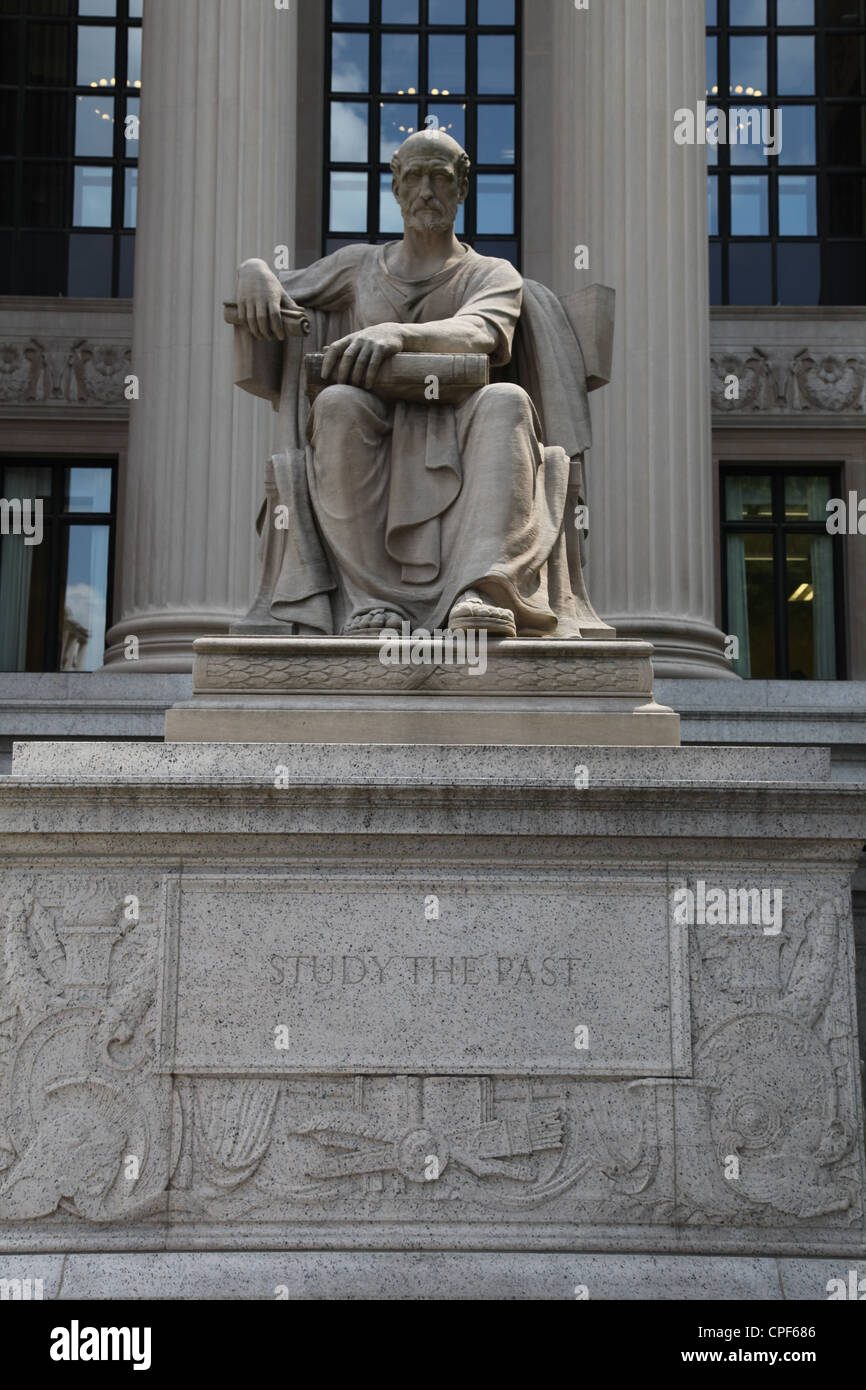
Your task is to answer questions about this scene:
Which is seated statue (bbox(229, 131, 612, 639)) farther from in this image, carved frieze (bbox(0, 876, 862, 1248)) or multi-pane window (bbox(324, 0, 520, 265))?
multi-pane window (bbox(324, 0, 520, 265))

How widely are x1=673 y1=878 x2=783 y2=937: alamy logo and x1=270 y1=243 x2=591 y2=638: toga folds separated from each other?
4.95 ft

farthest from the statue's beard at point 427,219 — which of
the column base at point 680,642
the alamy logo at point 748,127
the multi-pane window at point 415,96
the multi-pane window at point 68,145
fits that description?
the alamy logo at point 748,127

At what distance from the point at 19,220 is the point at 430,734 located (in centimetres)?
1609

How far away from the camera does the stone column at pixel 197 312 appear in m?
14.5

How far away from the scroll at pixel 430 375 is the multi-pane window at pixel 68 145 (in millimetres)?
13807

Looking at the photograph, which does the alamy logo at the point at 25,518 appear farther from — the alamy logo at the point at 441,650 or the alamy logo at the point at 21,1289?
the alamy logo at the point at 21,1289

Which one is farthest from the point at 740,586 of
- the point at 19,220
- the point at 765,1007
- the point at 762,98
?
the point at 765,1007

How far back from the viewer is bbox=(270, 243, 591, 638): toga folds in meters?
7.04

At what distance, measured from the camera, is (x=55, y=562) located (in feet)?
66.3

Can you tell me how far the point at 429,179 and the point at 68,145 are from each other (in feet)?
48.2

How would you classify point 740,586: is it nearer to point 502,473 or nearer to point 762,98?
point 762,98

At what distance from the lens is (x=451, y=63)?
2120 cm

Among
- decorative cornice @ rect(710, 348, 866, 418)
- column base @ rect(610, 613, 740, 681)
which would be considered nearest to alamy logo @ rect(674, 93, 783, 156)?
decorative cornice @ rect(710, 348, 866, 418)
